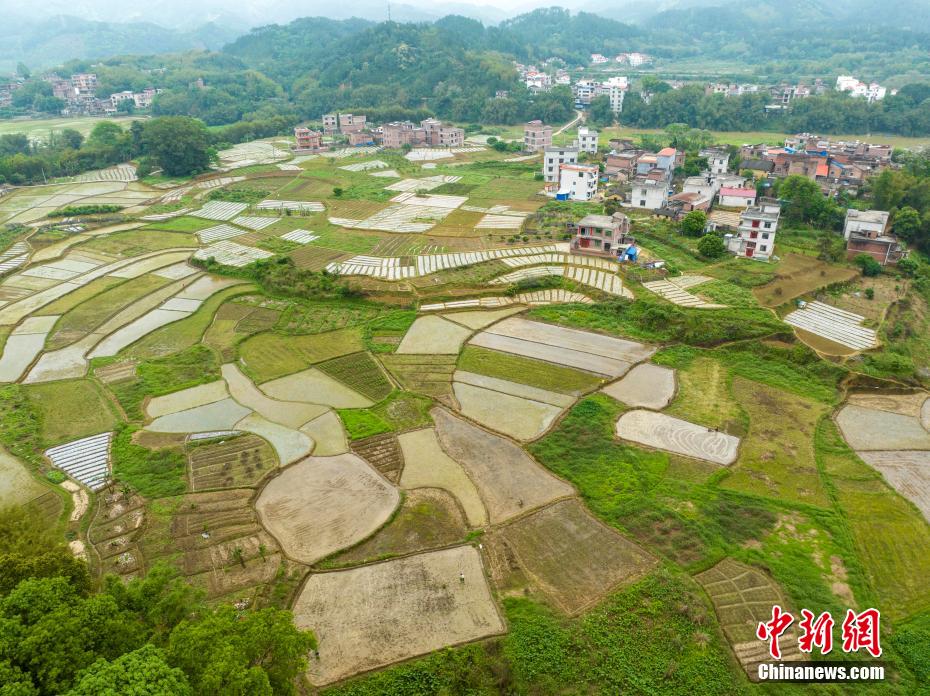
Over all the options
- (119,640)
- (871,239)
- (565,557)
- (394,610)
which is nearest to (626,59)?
(871,239)

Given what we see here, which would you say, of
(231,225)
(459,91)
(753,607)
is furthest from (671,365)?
(459,91)

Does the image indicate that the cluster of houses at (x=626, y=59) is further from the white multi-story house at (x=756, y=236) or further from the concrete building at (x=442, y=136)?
the white multi-story house at (x=756, y=236)

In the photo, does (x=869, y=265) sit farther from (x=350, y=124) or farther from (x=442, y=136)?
(x=350, y=124)

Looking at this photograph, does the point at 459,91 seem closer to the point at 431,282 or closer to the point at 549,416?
the point at 431,282

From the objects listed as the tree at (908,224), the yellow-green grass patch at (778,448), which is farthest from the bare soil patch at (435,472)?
the tree at (908,224)

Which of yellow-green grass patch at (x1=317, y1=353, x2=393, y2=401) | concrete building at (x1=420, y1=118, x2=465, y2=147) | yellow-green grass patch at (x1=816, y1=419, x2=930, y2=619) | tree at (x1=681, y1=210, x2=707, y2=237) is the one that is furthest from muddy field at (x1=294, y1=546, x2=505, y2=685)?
concrete building at (x1=420, y1=118, x2=465, y2=147)

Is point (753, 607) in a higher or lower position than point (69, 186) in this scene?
lower

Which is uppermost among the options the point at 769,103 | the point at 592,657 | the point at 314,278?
the point at 769,103
